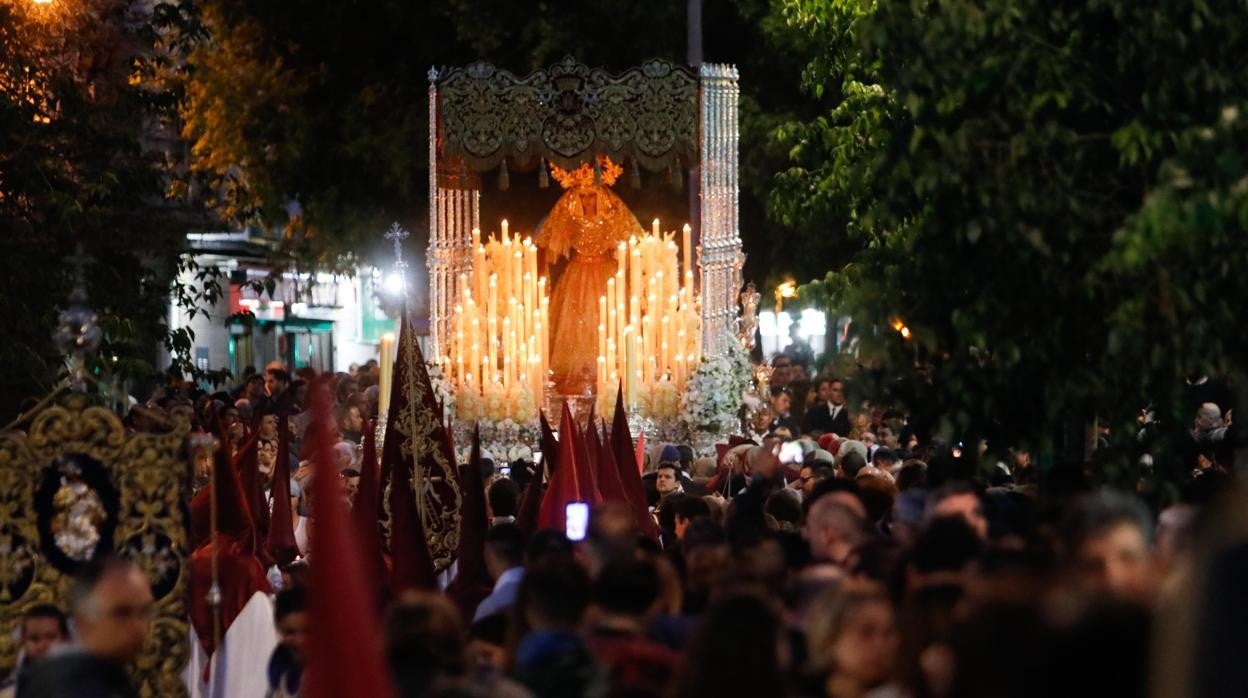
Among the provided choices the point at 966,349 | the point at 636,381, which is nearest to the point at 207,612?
the point at 966,349

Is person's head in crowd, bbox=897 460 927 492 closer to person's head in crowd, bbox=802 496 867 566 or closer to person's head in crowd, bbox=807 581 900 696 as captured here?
person's head in crowd, bbox=802 496 867 566

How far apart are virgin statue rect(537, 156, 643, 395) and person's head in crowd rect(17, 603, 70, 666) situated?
18986mm

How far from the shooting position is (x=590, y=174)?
28562 millimetres

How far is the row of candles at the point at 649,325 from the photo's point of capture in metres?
26.7

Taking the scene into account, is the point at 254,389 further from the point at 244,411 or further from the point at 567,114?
the point at 567,114

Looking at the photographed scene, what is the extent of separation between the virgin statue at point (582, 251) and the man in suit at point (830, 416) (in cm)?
498

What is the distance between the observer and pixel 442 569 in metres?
13.4

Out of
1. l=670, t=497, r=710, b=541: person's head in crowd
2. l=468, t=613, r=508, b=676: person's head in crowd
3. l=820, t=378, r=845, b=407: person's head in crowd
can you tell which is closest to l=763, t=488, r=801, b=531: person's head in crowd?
l=670, t=497, r=710, b=541: person's head in crowd

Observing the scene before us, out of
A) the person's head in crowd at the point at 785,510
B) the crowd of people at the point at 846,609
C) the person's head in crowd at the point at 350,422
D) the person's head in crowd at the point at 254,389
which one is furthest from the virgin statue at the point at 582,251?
the crowd of people at the point at 846,609

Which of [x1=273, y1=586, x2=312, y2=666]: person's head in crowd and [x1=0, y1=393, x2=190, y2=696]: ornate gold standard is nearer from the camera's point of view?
[x1=273, y1=586, x2=312, y2=666]: person's head in crowd

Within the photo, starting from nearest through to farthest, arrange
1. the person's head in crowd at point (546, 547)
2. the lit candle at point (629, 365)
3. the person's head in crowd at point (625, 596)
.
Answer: the person's head in crowd at point (625, 596), the person's head in crowd at point (546, 547), the lit candle at point (629, 365)

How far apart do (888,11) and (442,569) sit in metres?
4.45

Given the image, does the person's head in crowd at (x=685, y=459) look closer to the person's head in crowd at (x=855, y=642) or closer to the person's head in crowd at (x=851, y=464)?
the person's head in crowd at (x=851, y=464)

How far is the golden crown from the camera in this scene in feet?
93.3
